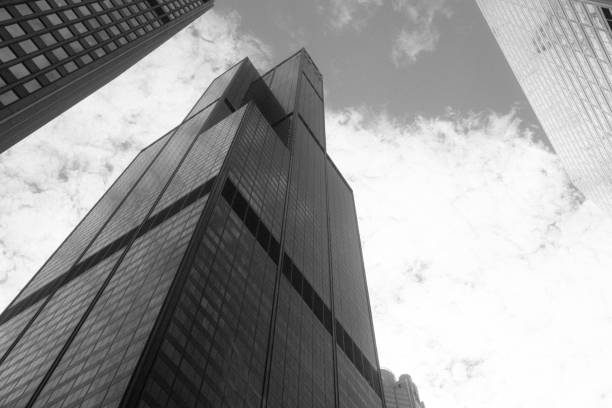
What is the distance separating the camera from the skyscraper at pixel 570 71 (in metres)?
55.7

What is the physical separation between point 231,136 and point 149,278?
38461mm

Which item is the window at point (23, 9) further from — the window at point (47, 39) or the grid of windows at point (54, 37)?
the window at point (47, 39)

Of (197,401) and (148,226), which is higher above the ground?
(148,226)

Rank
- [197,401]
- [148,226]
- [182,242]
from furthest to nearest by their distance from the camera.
→ 1. [148,226]
2. [182,242]
3. [197,401]

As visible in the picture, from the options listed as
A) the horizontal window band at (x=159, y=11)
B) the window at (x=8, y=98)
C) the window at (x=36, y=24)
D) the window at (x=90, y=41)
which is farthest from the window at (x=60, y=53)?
the horizontal window band at (x=159, y=11)

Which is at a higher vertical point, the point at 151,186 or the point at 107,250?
the point at 151,186

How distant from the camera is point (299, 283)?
7912 centimetres

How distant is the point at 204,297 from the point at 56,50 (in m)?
28.9

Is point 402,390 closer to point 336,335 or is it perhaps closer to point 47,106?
point 336,335

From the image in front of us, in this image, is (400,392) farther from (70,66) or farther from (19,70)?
(19,70)

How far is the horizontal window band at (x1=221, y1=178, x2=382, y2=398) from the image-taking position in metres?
72.2

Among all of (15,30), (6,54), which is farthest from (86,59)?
(6,54)

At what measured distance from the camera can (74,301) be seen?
67438 millimetres

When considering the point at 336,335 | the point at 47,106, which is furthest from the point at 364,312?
the point at 47,106
